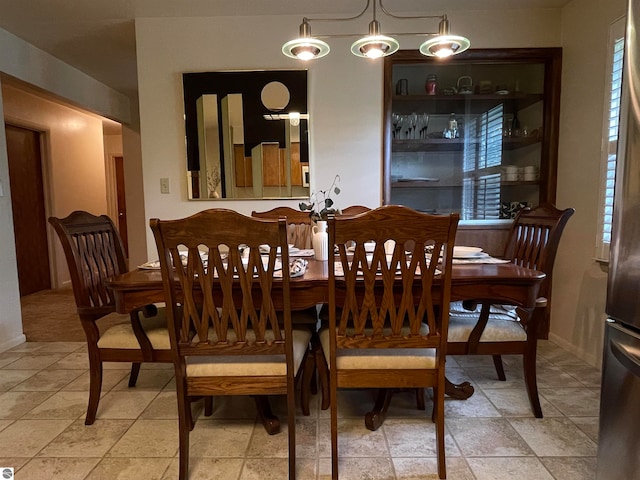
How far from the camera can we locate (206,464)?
59.0 inches

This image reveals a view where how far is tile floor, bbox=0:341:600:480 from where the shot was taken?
1.46 metres

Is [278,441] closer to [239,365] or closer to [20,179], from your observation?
[239,365]

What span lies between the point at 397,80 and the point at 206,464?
2.77 metres

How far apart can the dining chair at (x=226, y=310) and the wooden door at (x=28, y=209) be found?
13.2 ft

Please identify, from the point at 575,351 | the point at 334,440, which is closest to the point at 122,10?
the point at 334,440

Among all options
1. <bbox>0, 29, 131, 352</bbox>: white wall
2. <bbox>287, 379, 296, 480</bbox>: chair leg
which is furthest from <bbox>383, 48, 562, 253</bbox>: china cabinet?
<bbox>0, 29, 131, 352</bbox>: white wall

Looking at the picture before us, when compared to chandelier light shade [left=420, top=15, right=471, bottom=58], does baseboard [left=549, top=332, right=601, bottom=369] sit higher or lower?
lower

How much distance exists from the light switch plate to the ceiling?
117 cm

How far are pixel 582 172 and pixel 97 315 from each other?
2.96 meters

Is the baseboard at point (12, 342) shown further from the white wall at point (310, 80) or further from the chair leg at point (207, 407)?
the chair leg at point (207, 407)

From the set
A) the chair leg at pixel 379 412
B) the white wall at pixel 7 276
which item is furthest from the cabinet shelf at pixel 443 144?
the white wall at pixel 7 276

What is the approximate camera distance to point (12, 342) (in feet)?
9.27

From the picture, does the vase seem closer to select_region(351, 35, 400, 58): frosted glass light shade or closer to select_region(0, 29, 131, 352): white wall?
select_region(351, 35, 400, 58): frosted glass light shade

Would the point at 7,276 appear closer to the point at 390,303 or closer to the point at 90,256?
the point at 90,256
